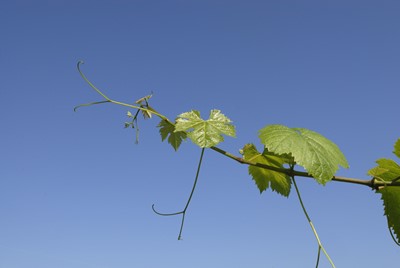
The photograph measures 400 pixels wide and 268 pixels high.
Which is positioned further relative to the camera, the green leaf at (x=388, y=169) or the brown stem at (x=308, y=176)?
the green leaf at (x=388, y=169)

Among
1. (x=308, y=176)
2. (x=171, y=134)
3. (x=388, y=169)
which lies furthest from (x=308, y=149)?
(x=171, y=134)

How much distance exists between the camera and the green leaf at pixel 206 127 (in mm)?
1305

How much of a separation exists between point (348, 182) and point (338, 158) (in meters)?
0.08

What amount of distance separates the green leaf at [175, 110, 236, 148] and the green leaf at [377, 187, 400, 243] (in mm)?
467

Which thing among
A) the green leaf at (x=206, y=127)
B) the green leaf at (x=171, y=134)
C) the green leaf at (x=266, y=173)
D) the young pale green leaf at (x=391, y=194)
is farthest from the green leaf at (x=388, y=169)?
the green leaf at (x=171, y=134)

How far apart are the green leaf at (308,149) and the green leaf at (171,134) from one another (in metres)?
0.32

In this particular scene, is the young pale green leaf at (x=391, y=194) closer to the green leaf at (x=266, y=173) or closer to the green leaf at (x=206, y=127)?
the green leaf at (x=266, y=173)

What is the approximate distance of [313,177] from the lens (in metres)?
1.23

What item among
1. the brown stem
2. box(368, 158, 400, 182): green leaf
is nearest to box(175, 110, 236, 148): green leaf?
the brown stem

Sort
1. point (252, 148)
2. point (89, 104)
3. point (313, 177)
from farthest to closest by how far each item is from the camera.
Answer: point (89, 104)
point (252, 148)
point (313, 177)

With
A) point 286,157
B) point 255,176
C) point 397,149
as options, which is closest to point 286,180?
point 255,176

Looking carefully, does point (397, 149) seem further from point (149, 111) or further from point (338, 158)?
point (149, 111)

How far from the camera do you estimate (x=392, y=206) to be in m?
1.40

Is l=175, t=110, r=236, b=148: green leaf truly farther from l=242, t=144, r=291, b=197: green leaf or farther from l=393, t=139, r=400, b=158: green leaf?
l=393, t=139, r=400, b=158: green leaf
